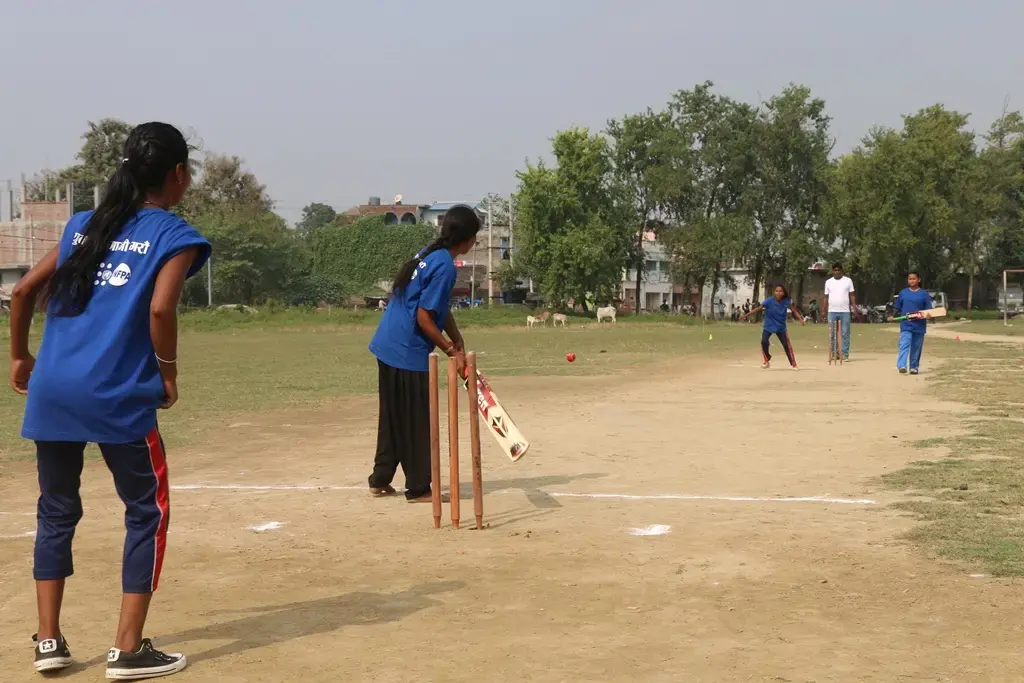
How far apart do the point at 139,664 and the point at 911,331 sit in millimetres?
17821

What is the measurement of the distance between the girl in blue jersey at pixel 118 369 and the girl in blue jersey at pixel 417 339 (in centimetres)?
323

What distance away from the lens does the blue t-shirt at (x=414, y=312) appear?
770 cm

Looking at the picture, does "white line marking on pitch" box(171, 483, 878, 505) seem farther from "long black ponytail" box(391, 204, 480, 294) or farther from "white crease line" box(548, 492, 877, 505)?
"long black ponytail" box(391, 204, 480, 294)

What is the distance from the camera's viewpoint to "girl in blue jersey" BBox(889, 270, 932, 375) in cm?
2012

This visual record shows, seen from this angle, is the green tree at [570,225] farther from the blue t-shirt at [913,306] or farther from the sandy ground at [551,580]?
the sandy ground at [551,580]

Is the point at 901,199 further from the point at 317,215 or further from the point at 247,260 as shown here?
the point at 317,215

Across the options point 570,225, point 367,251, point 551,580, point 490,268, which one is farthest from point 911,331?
point 367,251

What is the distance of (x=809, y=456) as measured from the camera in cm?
1021

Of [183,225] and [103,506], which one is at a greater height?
[183,225]

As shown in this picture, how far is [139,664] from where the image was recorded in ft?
14.3

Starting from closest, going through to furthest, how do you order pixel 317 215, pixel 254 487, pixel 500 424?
pixel 500 424
pixel 254 487
pixel 317 215

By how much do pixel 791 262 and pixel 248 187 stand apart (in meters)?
40.9

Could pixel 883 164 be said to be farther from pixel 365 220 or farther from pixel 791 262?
pixel 365 220

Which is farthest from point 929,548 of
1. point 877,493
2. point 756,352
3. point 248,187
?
point 248,187
